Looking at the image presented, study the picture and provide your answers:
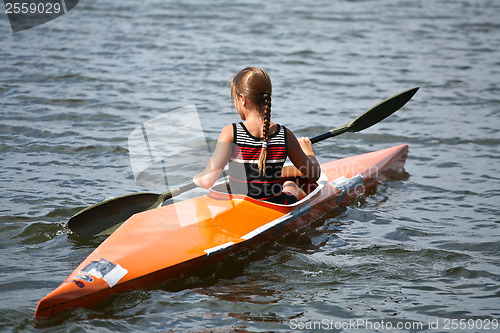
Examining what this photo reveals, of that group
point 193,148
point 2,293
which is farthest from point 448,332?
point 193,148

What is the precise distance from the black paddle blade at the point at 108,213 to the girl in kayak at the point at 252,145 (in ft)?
1.90

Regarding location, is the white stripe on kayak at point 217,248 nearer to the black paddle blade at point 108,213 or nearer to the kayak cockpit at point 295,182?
the kayak cockpit at point 295,182

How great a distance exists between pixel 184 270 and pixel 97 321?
0.63 meters

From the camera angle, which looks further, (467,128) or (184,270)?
(467,128)

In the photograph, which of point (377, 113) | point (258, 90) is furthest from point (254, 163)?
point (377, 113)

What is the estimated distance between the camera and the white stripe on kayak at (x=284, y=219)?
12.9 ft

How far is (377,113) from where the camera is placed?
214 inches

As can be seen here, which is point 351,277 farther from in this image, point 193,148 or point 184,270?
point 193,148

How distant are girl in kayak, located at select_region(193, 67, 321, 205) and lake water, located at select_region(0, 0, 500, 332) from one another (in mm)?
554

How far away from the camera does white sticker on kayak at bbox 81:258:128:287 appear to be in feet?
10.8

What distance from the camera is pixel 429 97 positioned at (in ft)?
27.8

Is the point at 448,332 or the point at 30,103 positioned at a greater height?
the point at 30,103

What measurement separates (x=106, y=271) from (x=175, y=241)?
501 mm

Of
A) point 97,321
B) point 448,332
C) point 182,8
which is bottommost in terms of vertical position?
point 448,332
